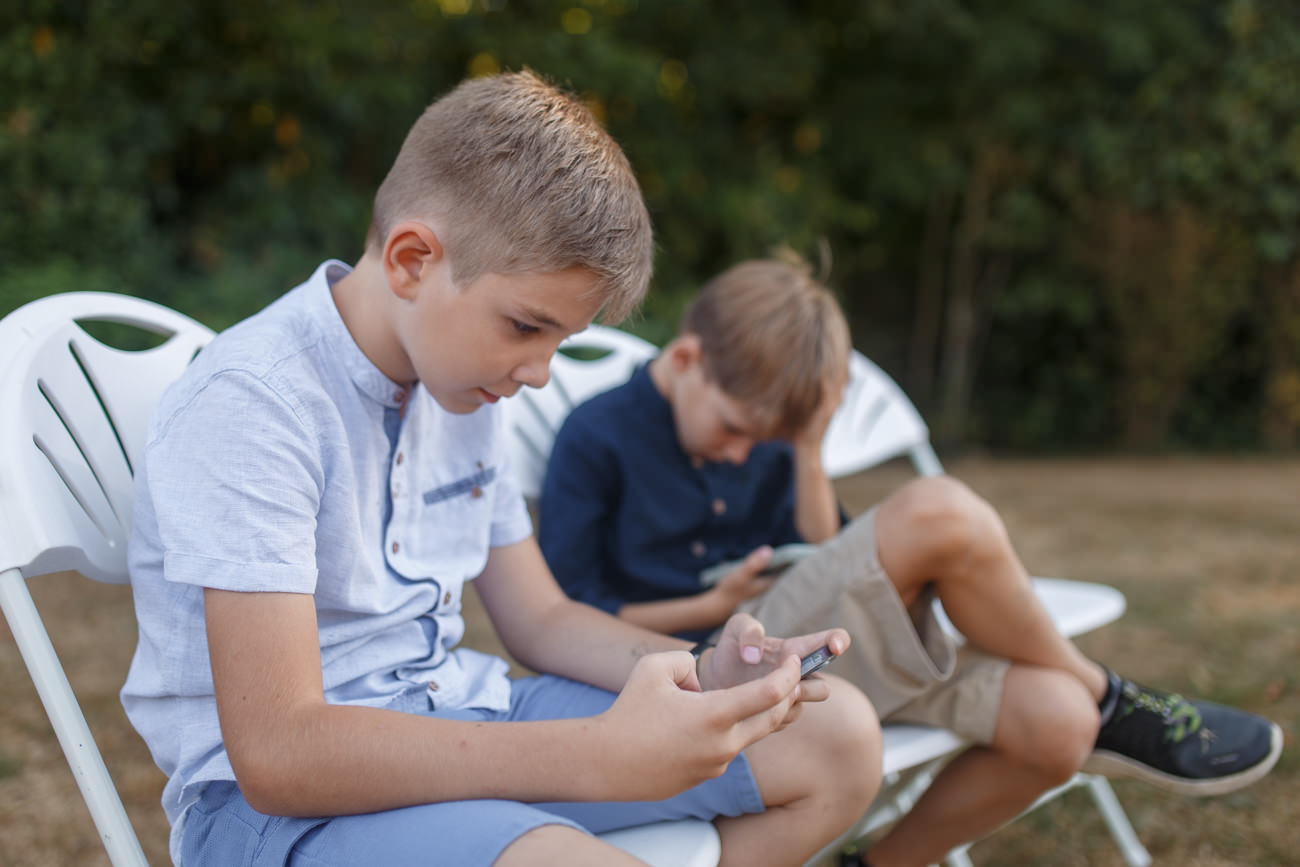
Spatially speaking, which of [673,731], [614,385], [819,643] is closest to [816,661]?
[819,643]

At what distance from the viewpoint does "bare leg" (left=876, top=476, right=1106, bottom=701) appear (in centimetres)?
151

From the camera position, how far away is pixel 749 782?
1.22m

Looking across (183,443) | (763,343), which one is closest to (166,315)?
(183,443)

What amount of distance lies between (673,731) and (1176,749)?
1.01 metres

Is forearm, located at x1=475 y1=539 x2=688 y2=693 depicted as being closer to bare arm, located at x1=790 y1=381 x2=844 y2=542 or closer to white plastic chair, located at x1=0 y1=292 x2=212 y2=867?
white plastic chair, located at x1=0 y1=292 x2=212 y2=867

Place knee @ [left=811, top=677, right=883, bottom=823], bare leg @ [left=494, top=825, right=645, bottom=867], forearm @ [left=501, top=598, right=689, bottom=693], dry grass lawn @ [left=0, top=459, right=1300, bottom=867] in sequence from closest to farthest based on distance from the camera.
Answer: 1. bare leg @ [left=494, top=825, right=645, bottom=867]
2. knee @ [left=811, top=677, right=883, bottom=823]
3. forearm @ [left=501, top=598, right=689, bottom=693]
4. dry grass lawn @ [left=0, top=459, right=1300, bottom=867]

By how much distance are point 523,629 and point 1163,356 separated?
6.23 m

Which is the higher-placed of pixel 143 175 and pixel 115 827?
pixel 143 175

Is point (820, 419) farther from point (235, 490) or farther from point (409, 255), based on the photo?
point (235, 490)

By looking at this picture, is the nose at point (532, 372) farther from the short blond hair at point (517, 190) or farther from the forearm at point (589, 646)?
the forearm at point (589, 646)

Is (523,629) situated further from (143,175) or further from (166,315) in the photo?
(143,175)

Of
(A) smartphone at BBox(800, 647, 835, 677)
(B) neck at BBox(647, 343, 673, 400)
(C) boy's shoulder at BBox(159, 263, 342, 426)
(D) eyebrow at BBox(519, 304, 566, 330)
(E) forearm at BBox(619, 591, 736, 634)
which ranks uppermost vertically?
(D) eyebrow at BBox(519, 304, 566, 330)

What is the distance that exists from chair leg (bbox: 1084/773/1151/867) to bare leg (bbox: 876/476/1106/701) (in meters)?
0.60

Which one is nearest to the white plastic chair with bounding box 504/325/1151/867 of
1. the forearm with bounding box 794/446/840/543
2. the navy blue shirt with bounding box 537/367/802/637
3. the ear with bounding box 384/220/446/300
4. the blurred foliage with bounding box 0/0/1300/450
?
the navy blue shirt with bounding box 537/367/802/637
